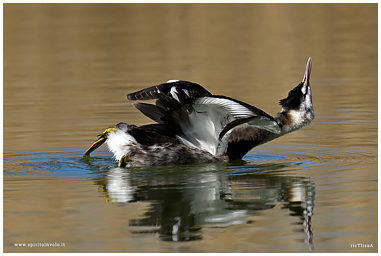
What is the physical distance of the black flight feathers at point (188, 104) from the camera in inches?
292

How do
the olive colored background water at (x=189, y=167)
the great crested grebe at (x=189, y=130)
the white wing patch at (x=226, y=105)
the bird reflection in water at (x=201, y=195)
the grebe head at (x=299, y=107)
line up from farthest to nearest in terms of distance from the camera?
1. the grebe head at (x=299, y=107)
2. the great crested grebe at (x=189, y=130)
3. the white wing patch at (x=226, y=105)
4. the bird reflection in water at (x=201, y=195)
5. the olive colored background water at (x=189, y=167)

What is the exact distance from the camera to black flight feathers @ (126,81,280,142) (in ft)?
24.3

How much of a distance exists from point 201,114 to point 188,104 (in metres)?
0.25

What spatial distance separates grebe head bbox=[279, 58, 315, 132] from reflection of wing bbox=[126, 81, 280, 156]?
12.9 inches

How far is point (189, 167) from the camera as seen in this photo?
8133 millimetres

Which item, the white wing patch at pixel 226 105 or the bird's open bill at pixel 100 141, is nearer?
the white wing patch at pixel 226 105

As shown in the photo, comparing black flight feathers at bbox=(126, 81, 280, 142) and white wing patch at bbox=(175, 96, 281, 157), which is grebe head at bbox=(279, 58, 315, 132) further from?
black flight feathers at bbox=(126, 81, 280, 142)

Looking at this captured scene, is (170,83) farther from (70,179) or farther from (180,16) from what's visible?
(180,16)

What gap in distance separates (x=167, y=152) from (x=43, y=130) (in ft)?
10.1

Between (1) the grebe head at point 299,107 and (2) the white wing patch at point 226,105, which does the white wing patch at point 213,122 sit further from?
(1) the grebe head at point 299,107

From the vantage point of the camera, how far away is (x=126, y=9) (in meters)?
27.1

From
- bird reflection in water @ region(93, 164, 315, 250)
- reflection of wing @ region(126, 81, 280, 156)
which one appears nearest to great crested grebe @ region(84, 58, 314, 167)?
reflection of wing @ region(126, 81, 280, 156)

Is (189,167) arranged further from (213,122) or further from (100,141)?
(100,141)

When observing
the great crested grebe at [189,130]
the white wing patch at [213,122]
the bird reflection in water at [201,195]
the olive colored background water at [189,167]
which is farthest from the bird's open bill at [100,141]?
the white wing patch at [213,122]
